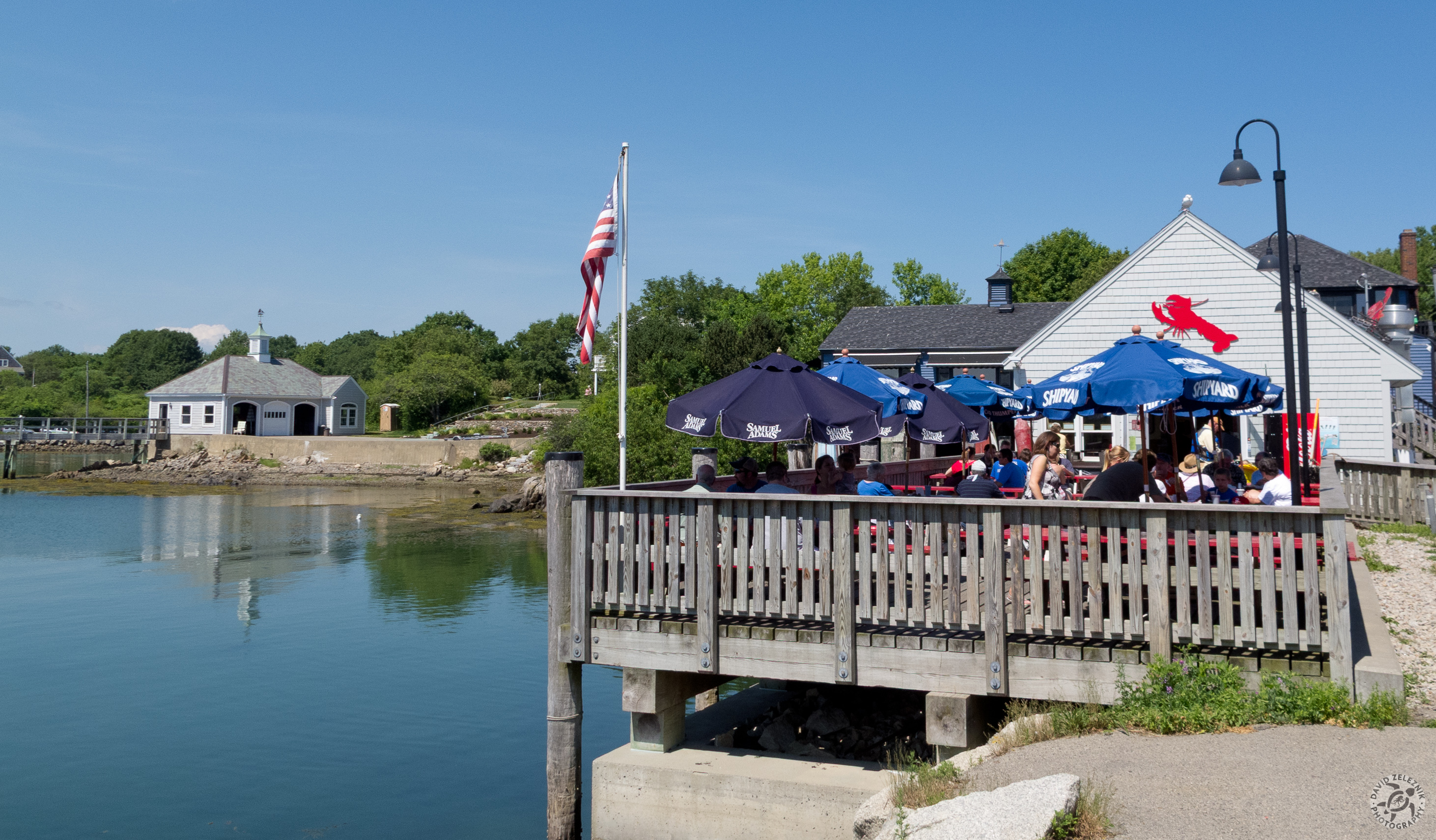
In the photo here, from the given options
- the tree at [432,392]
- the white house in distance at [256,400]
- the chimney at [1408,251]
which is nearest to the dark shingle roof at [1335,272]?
the chimney at [1408,251]

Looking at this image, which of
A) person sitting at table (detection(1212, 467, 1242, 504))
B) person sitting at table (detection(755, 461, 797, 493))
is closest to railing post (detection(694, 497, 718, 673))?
person sitting at table (detection(755, 461, 797, 493))

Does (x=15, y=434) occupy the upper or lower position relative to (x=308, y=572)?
upper

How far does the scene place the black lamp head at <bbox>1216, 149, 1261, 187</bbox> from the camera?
1359cm

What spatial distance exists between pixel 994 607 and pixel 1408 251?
51.0 metres

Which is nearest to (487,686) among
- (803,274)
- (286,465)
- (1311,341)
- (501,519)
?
(1311,341)

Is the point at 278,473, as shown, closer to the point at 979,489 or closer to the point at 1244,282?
the point at 1244,282

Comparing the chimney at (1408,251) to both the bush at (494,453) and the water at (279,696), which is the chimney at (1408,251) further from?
the bush at (494,453)

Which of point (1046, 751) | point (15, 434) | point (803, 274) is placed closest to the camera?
point (1046, 751)

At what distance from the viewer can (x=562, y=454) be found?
33.0ft

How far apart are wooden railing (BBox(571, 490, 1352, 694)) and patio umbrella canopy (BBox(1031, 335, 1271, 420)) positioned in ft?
9.27

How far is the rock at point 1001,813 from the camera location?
580 centimetres

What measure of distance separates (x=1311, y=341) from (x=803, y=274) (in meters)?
59.8

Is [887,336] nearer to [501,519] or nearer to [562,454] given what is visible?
[501,519]

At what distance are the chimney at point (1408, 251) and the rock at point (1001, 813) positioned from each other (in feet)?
171
